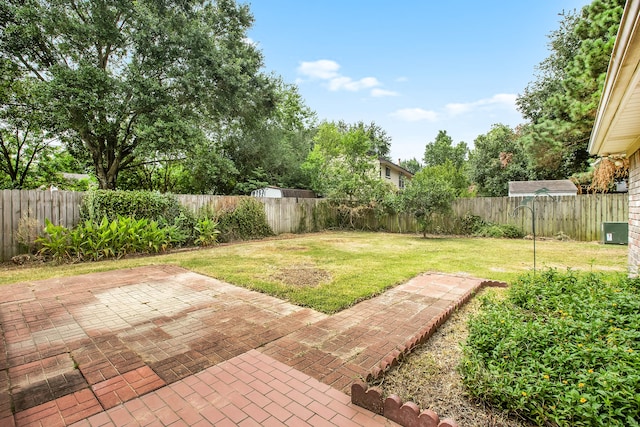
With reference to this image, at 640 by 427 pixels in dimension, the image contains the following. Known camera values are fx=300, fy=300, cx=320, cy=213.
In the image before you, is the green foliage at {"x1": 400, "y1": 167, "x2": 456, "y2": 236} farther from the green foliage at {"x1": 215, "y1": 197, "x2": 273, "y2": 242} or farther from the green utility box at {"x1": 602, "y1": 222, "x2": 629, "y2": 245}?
the green foliage at {"x1": 215, "y1": 197, "x2": 273, "y2": 242}

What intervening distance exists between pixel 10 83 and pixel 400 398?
56.1 feet

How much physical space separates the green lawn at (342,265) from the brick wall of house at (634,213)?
1.81 feet

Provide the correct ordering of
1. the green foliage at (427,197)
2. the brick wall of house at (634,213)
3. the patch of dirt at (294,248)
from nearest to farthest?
the brick wall of house at (634,213)
the patch of dirt at (294,248)
the green foliage at (427,197)

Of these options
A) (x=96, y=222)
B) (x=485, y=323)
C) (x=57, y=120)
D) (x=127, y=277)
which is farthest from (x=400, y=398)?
(x=57, y=120)

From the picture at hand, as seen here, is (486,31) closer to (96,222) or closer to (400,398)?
(400,398)

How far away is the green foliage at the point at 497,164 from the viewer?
23438 millimetres

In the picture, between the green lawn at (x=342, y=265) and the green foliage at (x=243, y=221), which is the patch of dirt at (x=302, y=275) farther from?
the green foliage at (x=243, y=221)

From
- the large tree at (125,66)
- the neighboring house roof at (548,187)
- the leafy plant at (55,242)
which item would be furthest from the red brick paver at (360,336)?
the neighboring house roof at (548,187)

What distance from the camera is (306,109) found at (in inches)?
1069

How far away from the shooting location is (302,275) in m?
5.64

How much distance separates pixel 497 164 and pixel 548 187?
6823 mm

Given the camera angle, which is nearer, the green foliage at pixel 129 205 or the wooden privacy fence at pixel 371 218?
the wooden privacy fence at pixel 371 218

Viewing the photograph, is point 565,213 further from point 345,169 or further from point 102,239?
point 102,239

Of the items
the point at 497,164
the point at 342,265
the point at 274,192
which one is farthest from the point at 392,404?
the point at 497,164
